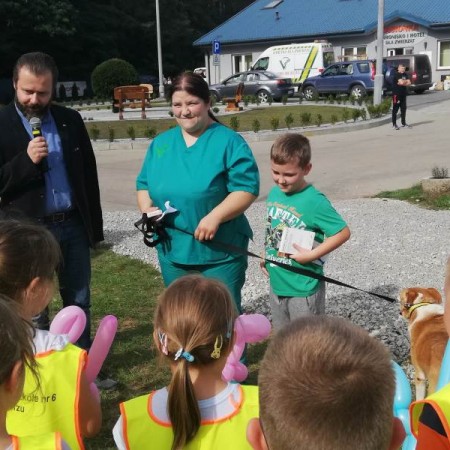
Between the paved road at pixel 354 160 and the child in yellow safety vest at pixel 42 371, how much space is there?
24.5 feet

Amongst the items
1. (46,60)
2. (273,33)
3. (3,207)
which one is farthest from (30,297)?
(273,33)

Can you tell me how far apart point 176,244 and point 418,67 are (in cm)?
3141

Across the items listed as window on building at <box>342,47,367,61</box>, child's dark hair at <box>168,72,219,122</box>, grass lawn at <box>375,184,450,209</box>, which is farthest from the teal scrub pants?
window on building at <box>342,47,367,61</box>

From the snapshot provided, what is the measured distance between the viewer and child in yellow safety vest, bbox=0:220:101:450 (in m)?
2.28

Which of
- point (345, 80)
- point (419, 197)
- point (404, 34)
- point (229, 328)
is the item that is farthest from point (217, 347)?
point (404, 34)

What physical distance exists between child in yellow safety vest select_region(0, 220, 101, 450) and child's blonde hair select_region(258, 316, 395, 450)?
3.57ft

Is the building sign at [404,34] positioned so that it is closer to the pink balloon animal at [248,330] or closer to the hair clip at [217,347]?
the pink balloon animal at [248,330]

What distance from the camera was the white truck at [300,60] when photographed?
3506cm

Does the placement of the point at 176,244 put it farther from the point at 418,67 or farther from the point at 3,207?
the point at 418,67

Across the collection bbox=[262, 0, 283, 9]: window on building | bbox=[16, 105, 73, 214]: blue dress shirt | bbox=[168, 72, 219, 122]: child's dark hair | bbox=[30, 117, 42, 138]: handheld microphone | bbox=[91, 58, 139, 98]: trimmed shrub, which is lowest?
bbox=[16, 105, 73, 214]: blue dress shirt

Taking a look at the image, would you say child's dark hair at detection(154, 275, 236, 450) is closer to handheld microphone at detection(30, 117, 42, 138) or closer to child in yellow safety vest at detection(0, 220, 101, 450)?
child in yellow safety vest at detection(0, 220, 101, 450)

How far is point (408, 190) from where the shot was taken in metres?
10.0

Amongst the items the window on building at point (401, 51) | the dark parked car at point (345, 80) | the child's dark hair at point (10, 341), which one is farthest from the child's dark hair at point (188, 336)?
the window on building at point (401, 51)

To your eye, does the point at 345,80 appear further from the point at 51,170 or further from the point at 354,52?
the point at 51,170
